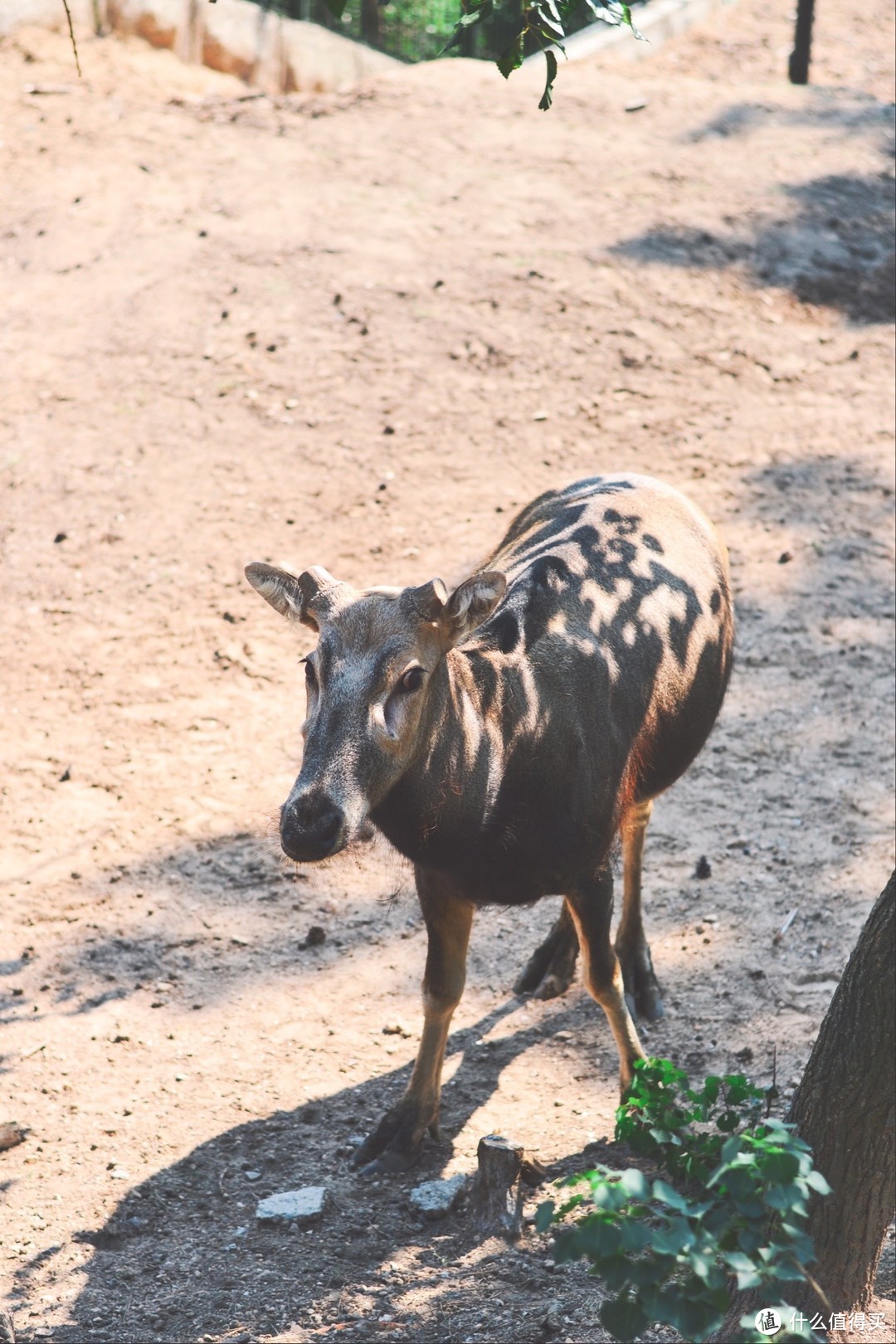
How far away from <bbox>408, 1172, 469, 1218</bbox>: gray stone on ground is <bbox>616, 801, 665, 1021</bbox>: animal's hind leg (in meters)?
1.42

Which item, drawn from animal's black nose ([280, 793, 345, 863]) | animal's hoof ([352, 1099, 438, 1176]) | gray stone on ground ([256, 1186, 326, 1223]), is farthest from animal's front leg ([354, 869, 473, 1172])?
animal's black nose ([280, 793, 345, 863])

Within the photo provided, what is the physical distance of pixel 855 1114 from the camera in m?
3.62

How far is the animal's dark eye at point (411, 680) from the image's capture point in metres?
4.25

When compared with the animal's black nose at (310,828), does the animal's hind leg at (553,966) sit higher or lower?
lower

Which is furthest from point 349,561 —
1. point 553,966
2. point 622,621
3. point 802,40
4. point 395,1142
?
point 802,40

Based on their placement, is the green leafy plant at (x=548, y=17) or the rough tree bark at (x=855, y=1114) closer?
the rough tree bark at (x=855, y=1114)

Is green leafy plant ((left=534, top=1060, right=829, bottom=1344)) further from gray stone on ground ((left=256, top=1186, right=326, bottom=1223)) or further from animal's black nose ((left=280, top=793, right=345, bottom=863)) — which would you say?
gray stone on ground ((left=256, top=1186, right=326, bottom=1223))

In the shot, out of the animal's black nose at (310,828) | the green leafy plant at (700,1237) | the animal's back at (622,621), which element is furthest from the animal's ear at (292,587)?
the green leafy plant at (700,1237)

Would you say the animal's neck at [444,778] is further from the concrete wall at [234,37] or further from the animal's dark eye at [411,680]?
the concrete wall at [234,37]

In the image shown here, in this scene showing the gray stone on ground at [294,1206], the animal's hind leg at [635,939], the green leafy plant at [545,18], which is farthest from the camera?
the animal's hind leg at [635,939]

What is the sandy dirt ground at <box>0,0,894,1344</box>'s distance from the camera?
199 inches

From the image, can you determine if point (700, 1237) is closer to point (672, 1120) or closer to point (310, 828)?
point (672, 1120)

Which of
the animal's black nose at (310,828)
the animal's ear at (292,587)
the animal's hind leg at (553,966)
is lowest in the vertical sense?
the animal's hind leg at (553,966)

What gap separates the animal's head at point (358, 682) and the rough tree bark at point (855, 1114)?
149 centimetres
